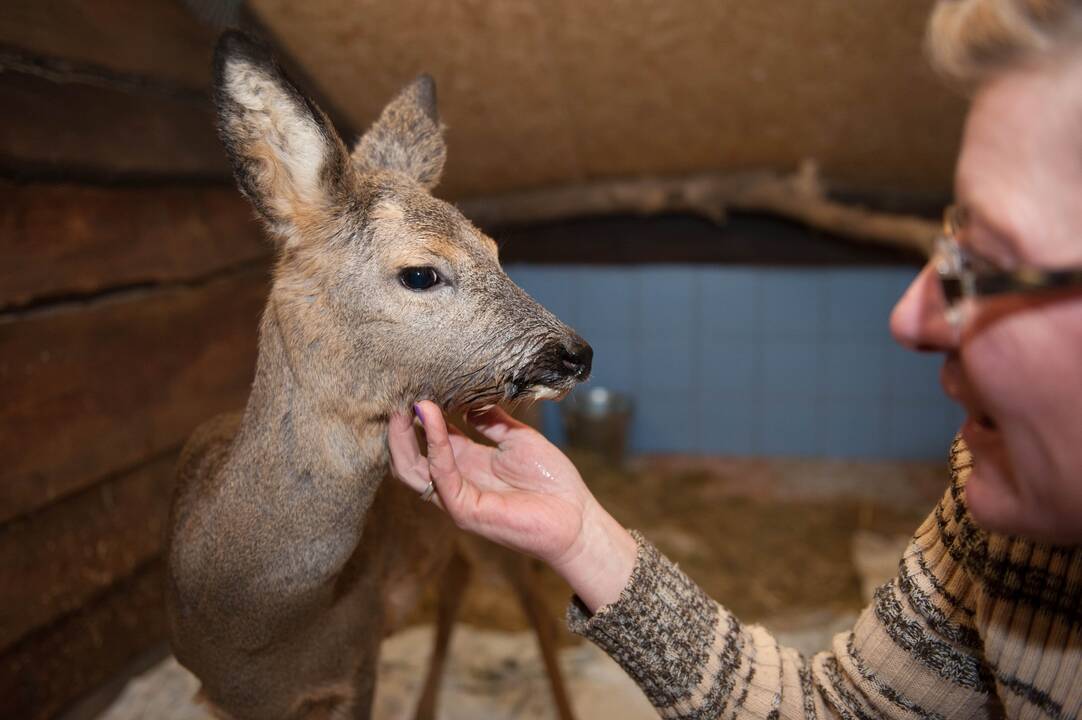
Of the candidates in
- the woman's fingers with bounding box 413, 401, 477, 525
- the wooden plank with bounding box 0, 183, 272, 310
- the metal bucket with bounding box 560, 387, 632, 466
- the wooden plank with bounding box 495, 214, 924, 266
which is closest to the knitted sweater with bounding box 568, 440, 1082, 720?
the woman's fingers with bounding box 413, 401, 477, 525

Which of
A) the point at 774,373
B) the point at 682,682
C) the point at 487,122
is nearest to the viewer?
the point at 682,682

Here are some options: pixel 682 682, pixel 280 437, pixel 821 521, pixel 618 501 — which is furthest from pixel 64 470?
pixel 821 521

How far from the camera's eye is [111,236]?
259cm

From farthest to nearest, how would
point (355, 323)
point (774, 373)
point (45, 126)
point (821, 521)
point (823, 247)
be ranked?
point (774, 373), point (823, 247), point (821, 521), point (45, 126), point (355, 323)

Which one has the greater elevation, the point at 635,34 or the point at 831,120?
the point at 635,34

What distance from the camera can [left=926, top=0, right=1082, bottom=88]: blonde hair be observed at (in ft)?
2.75

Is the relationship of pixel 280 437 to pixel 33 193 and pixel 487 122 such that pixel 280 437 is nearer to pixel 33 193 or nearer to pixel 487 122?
pixel 33 193

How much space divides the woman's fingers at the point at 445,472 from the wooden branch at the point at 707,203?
308 cm

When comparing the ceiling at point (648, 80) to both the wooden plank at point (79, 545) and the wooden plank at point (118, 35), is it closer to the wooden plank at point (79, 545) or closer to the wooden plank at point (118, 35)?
the wooden plank at point (118, 35)

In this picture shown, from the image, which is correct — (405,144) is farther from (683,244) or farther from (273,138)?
(683,244)

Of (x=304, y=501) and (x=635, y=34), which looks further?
(x=635, y=34)

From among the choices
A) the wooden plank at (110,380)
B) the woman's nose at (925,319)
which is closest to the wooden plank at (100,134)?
the wooden plank at (110,380)

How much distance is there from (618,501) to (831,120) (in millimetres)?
2359

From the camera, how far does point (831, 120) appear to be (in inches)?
162
